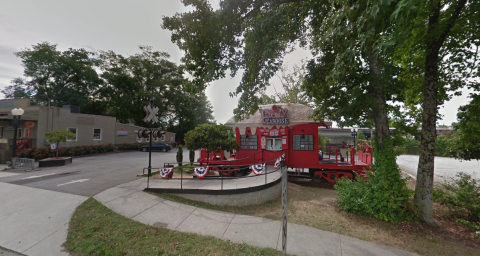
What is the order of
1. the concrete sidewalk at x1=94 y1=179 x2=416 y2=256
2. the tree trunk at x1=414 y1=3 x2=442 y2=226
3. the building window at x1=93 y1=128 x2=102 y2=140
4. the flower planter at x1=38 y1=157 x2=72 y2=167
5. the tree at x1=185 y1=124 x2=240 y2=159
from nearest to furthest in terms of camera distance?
1. the concrete sidewalk at x1=94 y1=179 x2=416 y2=256
2. the tree trunk at x1=414 y1=3 x2=442 y2=226
3. the tree at x1=185 y1=124 x2=240 y2=159
4. the flower planter at x1=38 y1=157 x2=72 y2=167
5. the building window at x1=93 y1=128 x2=102 y2=140

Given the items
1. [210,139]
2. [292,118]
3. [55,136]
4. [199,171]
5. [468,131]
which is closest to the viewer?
[468,131]

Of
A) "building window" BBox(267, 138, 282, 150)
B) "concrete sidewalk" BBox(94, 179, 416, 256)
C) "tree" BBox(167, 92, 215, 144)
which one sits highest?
"tree" BBox(167, 92, 215, 144)

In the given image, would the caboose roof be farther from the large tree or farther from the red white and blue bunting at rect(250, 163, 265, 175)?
the red white and blue bunting at rect(250, 163, 265, 175)

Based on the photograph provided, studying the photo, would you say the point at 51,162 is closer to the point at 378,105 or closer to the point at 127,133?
the point at 127,133

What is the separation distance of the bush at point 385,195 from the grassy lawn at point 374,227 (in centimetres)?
24

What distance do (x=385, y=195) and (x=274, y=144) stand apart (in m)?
5.44

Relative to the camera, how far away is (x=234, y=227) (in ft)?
15.9

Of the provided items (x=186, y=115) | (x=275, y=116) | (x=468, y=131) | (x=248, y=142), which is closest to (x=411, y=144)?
(x=468, y=131)

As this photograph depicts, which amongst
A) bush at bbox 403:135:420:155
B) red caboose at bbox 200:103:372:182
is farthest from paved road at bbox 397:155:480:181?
red caboose at bbox 200:103:372:182

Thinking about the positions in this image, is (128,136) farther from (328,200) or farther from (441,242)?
(441,242)

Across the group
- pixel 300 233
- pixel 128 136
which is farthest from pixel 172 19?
pixel 128 136

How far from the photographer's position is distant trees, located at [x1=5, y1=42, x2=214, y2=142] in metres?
28.6

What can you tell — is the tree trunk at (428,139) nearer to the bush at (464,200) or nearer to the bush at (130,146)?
the bush at (464,200)

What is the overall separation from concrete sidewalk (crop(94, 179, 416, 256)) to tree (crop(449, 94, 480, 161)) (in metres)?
4.52
